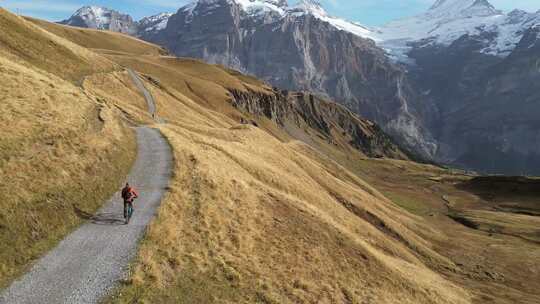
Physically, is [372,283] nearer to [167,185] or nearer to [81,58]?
[167,185]

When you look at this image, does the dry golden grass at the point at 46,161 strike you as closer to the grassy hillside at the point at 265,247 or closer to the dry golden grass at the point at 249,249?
the grassy hillside at the point at 265,247

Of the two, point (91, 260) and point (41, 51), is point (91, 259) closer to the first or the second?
point (91, 260)

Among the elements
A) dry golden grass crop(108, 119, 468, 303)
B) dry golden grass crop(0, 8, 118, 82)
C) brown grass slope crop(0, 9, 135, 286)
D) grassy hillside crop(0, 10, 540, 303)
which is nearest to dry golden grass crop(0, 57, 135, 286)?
brown grass slope crop(0, 9, 135, 286)

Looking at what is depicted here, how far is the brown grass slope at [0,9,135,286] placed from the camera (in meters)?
22.3

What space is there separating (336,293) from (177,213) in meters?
10.7

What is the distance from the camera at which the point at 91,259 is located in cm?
2172

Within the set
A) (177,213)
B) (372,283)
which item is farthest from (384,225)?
(177,213)

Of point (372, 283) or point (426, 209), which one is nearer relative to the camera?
point (372, 283)

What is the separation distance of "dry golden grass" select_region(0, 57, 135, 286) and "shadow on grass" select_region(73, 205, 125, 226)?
36cm

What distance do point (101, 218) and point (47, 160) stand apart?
536 centimetres

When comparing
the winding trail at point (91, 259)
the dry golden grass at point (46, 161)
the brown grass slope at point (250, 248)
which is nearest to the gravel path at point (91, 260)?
the winding trail at point (91, 259)

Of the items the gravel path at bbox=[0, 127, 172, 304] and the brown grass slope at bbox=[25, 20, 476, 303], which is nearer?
the gravel path at bbox=[0, 127, 172, 304]

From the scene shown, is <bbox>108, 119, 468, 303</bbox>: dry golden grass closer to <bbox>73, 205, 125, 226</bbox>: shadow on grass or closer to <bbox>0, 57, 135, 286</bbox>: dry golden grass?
<bbox>73, 205, 125, 226</bbox>: shadow on grass

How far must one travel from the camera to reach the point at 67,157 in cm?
2956
